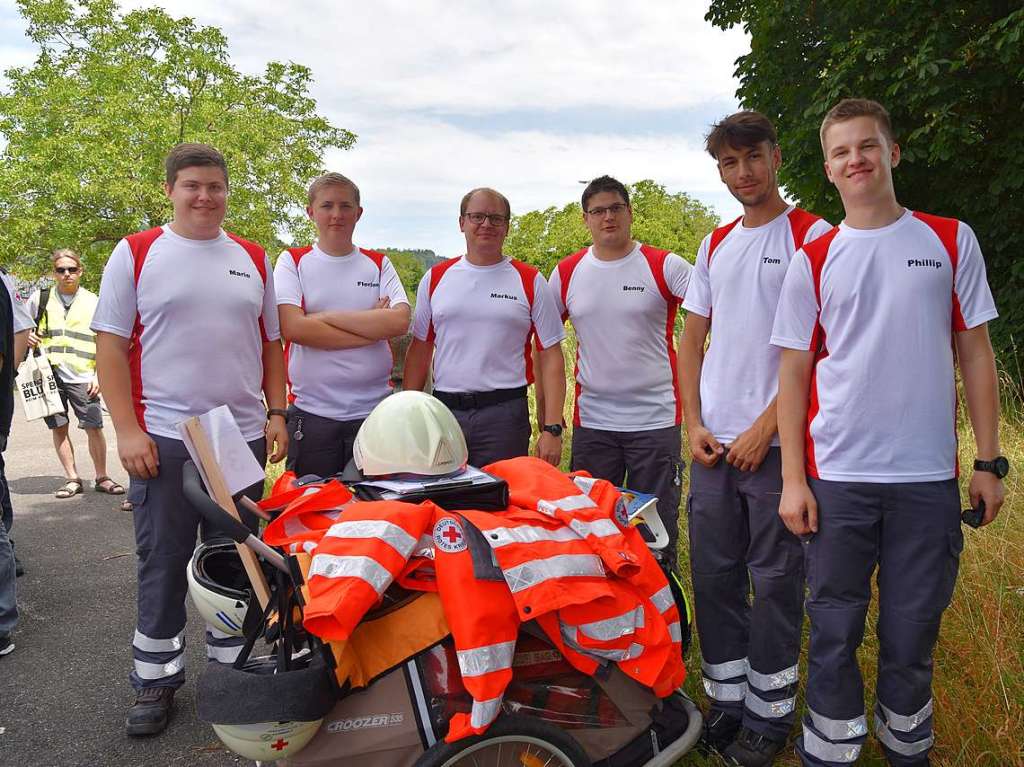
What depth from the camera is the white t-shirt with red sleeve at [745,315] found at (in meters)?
2.96

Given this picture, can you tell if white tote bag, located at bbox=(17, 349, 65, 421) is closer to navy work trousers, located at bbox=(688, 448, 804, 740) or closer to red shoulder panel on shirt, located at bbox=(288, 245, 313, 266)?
red shoulder panel on shirt, located at bbox=(288, 245, 313, 266)

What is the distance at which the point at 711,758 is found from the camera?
294 cm

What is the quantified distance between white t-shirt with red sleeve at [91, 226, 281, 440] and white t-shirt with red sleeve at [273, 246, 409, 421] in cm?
65

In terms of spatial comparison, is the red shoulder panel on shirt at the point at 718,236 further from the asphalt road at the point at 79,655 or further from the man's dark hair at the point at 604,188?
the asphalt road at the point at 79,655

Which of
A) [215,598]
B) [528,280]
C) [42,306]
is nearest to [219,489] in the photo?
[215,598]

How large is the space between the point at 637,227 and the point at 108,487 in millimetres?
30816

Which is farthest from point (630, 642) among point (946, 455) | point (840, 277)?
point (840, 277)

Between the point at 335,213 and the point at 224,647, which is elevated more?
the point at 335,213

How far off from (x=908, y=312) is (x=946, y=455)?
0.46 m

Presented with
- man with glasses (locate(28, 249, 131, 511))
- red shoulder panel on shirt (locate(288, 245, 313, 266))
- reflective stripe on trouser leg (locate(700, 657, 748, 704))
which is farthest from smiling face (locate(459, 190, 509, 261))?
man with glasses (locate(28, 249, 131, 511))

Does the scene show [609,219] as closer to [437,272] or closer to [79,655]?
[437,272]

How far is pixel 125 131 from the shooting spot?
23641 mm

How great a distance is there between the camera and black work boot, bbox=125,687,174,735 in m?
3.31

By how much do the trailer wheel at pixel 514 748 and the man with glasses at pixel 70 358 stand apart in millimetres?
6099
